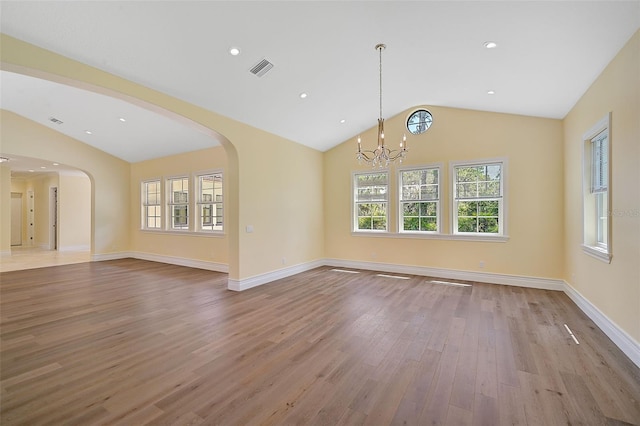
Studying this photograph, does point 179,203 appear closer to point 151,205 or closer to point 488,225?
point 151,205

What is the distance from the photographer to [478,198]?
5332 mm

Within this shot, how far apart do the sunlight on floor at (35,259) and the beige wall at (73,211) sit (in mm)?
557

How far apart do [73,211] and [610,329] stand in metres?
13.6

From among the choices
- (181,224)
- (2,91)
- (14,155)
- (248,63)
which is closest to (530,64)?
(248,63)

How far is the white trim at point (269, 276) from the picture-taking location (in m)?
4.80

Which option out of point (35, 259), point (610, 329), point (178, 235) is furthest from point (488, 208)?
point (35, 259)

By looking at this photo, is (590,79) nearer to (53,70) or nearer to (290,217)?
(290,217)

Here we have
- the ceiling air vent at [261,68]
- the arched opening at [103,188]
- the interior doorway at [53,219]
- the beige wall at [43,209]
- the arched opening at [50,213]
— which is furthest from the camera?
the beige wall at [43,209]

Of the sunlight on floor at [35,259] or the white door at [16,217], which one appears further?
the white door at [16,217]

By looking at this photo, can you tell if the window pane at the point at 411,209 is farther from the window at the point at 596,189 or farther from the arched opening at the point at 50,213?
the arched opening at the point at 50,213

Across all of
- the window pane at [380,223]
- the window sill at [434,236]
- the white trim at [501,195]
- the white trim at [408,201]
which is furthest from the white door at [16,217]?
the white trim at [501,195]

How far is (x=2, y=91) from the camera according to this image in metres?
5.09

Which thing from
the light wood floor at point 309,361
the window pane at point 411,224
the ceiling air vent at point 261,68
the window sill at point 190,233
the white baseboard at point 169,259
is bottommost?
the light wood floor at point 309,361

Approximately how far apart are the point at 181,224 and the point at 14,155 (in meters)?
3.79
